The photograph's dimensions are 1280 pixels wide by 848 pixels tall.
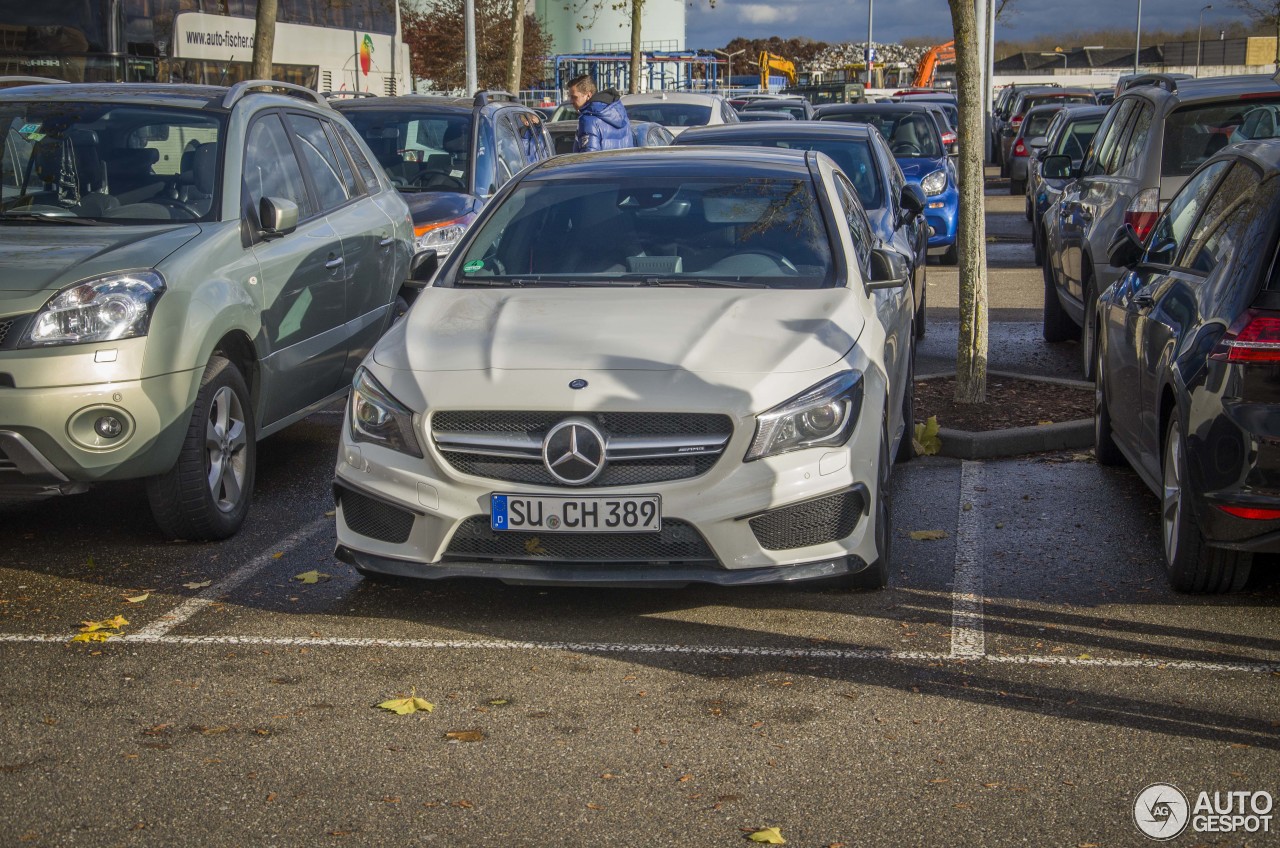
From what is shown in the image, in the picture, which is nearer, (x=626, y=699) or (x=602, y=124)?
(x=626, y=699)

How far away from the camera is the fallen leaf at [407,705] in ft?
15.5

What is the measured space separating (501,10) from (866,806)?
53696 mm

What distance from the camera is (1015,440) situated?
8.46m

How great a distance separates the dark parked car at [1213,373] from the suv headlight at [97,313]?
3904 mm

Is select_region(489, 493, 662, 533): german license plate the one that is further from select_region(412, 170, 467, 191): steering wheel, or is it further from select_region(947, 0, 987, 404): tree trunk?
select_region(412, 170, 467, 191): steering wheel

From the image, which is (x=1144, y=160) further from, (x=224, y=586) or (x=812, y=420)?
(x=224, y=586)

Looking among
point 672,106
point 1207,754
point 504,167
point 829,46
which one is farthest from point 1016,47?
point 1207,754

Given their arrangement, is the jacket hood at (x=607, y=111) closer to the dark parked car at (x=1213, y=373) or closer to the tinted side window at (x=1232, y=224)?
the dark parked car at (x=1213, y=373)

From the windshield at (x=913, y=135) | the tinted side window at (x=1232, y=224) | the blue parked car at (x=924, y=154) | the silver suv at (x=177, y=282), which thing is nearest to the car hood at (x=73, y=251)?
the silver suv at (x=177, y=282)

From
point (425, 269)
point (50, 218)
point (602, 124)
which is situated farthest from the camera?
point (602, 124)

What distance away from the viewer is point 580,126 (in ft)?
49.4

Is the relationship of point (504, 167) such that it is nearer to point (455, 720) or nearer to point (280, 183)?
point (280, 183)

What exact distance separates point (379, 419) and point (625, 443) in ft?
2.99
